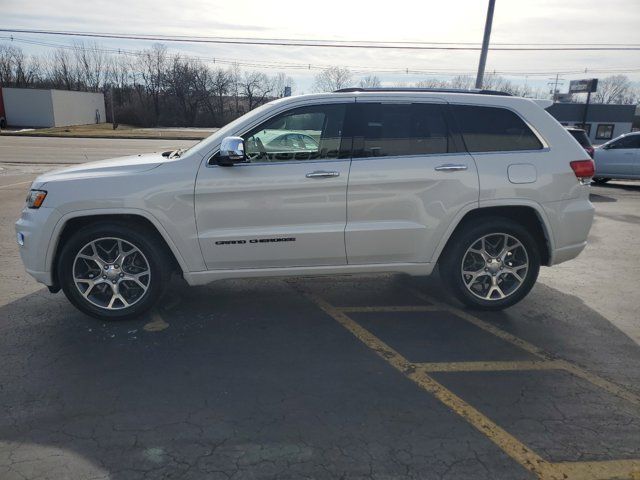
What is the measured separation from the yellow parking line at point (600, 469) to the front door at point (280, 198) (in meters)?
2.40

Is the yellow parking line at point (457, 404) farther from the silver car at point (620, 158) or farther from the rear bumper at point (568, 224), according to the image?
Answer: the silver car at point (620, 158)

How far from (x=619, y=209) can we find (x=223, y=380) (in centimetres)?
1033

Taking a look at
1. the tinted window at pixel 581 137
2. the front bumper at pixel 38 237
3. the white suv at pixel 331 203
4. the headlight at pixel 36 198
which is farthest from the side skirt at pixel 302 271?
the tinted window at pixel 581 137

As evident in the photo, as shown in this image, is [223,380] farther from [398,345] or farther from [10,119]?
[10,119]

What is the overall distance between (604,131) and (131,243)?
2340 inches

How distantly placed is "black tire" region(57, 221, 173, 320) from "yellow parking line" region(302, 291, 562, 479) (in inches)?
64.3

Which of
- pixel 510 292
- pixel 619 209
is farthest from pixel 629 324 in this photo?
pixel 619 209

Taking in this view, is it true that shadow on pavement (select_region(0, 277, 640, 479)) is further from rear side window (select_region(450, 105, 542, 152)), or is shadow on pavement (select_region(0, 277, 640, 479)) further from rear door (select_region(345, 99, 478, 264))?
rear side window (select_region(450, 105, 542, 152))

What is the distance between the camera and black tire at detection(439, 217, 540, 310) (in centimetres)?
452

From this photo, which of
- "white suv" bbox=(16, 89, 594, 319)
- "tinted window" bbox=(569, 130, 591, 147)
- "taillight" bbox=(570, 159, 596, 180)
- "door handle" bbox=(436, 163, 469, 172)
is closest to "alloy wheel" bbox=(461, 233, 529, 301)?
"white suv" bbox=(16, 89, 594, 319)

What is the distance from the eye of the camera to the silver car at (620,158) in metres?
13.9

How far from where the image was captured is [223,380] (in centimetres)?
346

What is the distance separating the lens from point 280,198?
13.8 ft

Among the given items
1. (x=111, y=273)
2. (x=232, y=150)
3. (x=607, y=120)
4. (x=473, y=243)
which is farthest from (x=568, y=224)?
(x=607, y=120)
